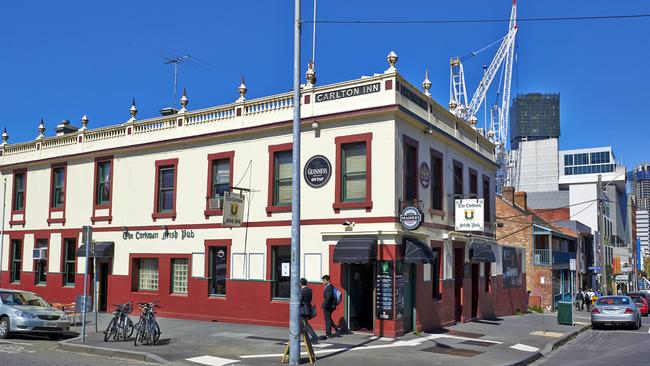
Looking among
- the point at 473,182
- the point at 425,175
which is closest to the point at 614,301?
the point at 473,182

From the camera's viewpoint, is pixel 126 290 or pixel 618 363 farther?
pixel 126 290

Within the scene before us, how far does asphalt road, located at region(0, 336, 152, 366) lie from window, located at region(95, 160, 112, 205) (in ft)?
31.1

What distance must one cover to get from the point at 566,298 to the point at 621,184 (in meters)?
60.3

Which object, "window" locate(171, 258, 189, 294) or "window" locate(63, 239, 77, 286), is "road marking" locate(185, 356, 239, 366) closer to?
"window" locate(171, 258, 189, 294)

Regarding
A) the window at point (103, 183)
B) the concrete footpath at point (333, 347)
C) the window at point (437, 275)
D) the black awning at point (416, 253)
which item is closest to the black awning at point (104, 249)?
the window at point (103, 183)

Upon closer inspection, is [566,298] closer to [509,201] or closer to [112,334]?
[509,201]

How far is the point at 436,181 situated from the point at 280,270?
6.29m

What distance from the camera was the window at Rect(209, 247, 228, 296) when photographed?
72.7 feet

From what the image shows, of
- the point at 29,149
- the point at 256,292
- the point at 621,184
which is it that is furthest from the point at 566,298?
the point at 621,184

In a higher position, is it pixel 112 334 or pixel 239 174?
pixel 239 174

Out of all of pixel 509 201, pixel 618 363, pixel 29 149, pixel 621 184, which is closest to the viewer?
pixel 618 363

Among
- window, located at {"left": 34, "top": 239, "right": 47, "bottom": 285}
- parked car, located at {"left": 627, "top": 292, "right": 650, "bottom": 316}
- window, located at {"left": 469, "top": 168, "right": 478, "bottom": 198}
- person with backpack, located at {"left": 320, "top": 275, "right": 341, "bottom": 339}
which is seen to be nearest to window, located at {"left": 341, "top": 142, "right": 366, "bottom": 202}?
person with backpack, located at {"left": 320, "top": 275, "right": 341, "bottom": 339}

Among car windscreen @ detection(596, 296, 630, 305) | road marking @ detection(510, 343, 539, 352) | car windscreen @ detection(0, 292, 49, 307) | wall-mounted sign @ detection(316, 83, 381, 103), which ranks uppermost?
wall-mounted sign @ detection(316, 83, 381, 103)

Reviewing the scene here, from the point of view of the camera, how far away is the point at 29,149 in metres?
29.6
